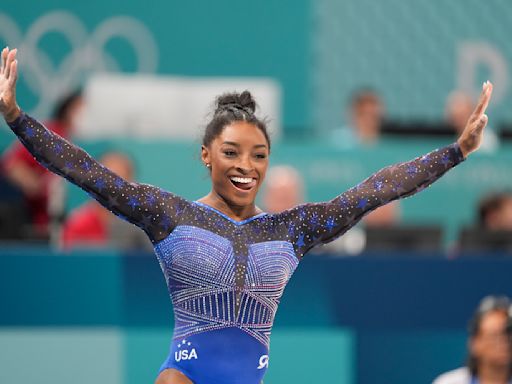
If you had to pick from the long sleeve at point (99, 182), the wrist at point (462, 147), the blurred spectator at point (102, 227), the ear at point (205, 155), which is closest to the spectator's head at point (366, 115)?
the blurred spectator at point (102, 227)

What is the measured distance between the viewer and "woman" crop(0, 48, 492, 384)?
3.61 metres

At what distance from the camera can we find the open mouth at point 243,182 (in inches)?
145

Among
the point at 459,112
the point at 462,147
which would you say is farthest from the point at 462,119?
the point at 462,147

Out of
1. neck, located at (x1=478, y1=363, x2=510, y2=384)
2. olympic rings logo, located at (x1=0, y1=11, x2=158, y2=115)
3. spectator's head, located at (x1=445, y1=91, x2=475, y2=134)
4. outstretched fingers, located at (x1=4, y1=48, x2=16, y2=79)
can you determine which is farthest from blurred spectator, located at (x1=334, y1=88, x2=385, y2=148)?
outstretched fingers, located at (x1=4, y1=48, x2=16, y2=79)

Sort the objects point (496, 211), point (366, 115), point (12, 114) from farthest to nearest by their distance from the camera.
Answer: point (366, 115), point (496, 211), point (12, 114)

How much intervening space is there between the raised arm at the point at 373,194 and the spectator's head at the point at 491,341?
7.11 feet

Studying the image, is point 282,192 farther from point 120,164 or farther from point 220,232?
point 220,232

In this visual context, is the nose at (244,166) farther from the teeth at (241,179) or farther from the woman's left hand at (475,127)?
the woman's left hand at (475,127)

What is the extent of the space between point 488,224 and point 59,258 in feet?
10.9

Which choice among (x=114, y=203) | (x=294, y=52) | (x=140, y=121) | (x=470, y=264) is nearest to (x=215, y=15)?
(x=294, y=52)

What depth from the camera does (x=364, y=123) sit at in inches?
372

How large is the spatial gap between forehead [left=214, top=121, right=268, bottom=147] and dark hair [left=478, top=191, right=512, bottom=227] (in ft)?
15.5

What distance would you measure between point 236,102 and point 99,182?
551mm

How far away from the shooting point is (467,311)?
21.5 ft
